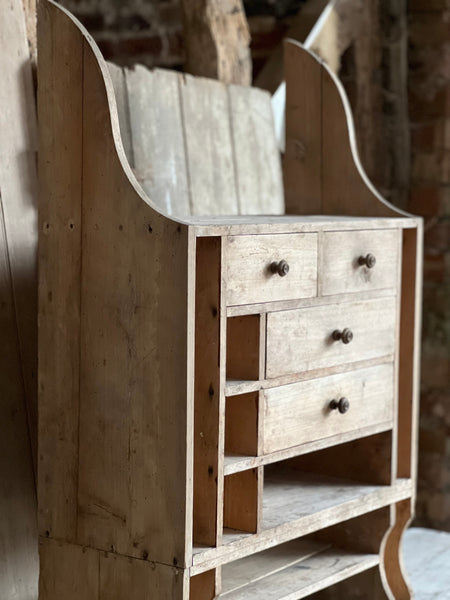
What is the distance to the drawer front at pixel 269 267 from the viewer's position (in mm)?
1890

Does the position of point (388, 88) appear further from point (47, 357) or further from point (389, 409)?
point (47, 357)

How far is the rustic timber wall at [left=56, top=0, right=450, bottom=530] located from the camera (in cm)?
325

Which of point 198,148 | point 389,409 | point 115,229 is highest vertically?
point 198,148

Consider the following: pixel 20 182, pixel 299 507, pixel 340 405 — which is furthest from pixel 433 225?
pixel 20 182

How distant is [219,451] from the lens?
73.7 inches

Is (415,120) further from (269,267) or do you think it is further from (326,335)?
(269,267)

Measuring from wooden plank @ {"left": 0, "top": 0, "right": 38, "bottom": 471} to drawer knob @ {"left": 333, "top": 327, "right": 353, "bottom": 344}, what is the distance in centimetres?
64

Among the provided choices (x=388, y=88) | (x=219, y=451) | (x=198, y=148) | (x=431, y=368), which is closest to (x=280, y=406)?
(x=219, y=451)

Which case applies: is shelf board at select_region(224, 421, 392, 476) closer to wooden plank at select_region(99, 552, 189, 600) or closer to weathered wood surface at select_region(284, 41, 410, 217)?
wooden plank at select_region(99, 552, 189, 600)

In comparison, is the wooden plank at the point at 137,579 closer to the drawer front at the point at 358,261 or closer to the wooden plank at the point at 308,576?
the wooden plank at the point at 308,576

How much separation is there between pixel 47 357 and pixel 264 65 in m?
1.50

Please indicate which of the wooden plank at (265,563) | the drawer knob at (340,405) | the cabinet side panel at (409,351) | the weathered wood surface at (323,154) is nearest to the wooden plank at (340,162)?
the weathered wood surface at (323,154)

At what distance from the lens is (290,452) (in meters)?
2.08

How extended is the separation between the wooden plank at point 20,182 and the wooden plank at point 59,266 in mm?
184
